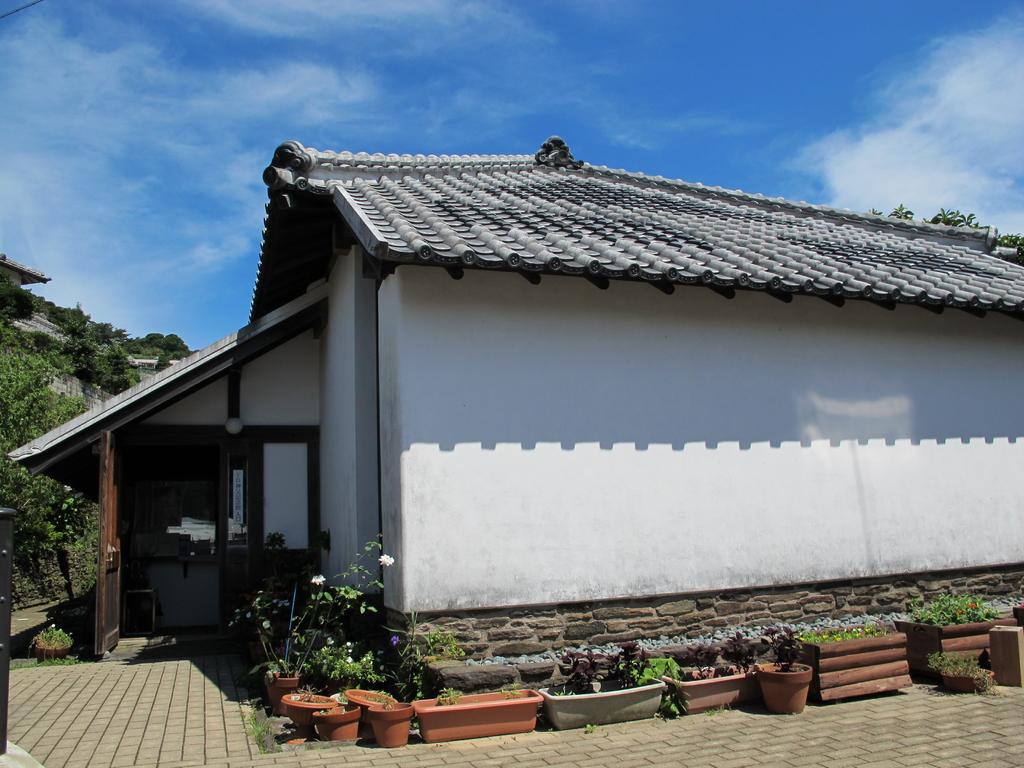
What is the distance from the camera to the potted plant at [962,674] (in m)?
7.03

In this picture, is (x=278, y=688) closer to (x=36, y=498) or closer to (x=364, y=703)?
(x=364, y=703)

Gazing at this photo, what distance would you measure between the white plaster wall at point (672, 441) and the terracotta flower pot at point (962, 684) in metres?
1.28

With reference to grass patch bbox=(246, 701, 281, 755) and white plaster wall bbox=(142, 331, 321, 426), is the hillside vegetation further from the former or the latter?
grass patch bbox=(246, 701, 281, 755)

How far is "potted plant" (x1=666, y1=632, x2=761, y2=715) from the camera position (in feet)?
21.5

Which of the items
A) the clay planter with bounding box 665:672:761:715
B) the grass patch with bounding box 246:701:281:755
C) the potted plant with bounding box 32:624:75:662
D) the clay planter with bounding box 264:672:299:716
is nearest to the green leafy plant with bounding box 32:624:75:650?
the potted plant with bounding box 32:624:75:662

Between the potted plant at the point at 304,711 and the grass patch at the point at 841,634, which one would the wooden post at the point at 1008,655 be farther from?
the potted plant at the point at 304,711

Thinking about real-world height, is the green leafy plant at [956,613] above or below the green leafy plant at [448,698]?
above

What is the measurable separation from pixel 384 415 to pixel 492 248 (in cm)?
185

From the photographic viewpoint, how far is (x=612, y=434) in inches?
291

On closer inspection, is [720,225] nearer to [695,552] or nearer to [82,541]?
[695,552]

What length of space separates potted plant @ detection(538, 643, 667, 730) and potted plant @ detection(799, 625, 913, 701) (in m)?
1.38

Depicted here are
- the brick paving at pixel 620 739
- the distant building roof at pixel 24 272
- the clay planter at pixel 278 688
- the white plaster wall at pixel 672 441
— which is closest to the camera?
the brick paving at pixel 620 739

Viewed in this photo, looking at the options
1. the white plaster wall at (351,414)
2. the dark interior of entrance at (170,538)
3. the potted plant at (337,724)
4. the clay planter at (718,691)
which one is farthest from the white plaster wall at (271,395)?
the clay planter at (718,691)

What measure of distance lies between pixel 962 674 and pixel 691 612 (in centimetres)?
235
